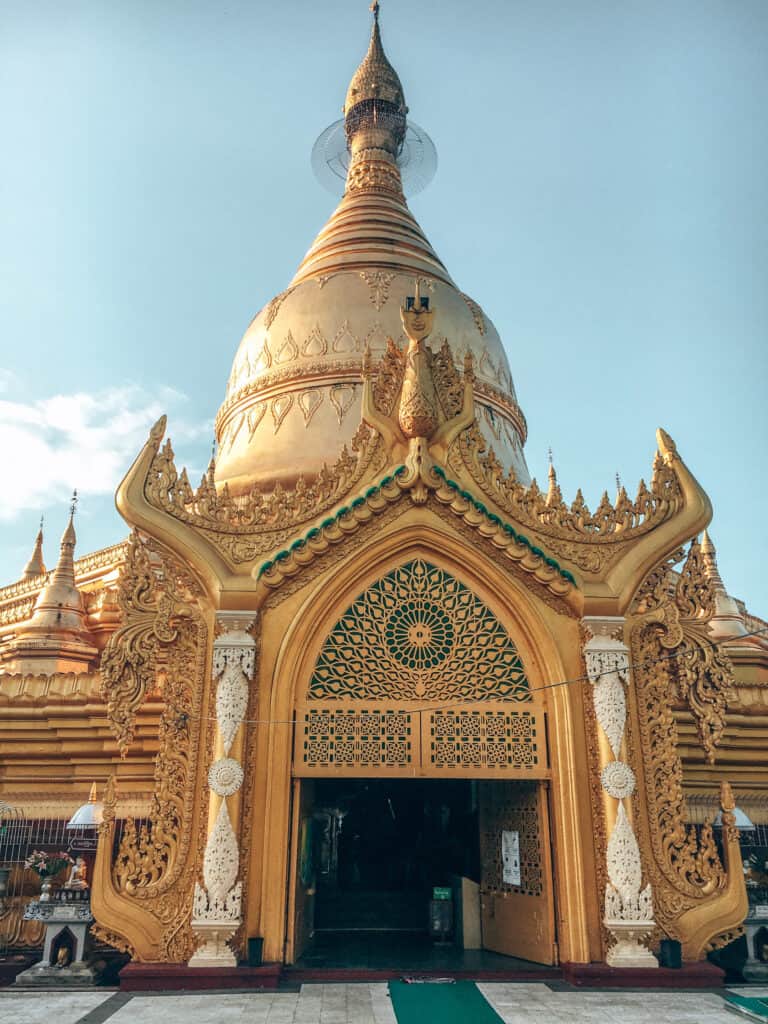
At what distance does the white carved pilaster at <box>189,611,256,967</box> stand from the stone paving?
1.80 feet

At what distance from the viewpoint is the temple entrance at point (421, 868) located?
9531 mm

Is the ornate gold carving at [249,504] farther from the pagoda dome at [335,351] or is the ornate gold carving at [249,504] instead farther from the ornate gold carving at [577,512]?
the pagoda dome at [335,351]

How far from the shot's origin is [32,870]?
10.4 m

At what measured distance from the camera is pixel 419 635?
979 centimetres

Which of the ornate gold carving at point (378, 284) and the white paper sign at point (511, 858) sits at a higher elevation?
the ornate gold carving at point (378, 284)

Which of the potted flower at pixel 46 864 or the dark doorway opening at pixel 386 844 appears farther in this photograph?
the dark doorway opening at pixel 386 844

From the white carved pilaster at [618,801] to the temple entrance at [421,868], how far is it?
73 centimetres

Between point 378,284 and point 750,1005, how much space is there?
44.2ft

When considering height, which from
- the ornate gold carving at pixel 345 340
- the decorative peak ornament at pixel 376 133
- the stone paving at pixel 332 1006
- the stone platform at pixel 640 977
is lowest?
the stone paving at pixel 332 1006

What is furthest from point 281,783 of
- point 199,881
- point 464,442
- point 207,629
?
point 464,442

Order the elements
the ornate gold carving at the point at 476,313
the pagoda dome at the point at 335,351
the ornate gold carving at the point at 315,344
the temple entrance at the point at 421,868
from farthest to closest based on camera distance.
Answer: the ornate gold carving at the point at 476,313 → the ornate gold carving at the point at 315,344 → the pagoda dome at the point at 335,351 → the temple entrance at the point at 421,868

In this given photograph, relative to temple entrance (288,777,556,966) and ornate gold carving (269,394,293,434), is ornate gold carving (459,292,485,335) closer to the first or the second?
ornate gold carving (269,394,293,434)

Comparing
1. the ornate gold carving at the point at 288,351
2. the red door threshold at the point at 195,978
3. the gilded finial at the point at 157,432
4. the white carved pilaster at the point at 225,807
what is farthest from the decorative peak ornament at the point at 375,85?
the red door threshold at the point at 195,978

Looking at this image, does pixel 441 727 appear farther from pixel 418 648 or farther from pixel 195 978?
pixel 195 978
